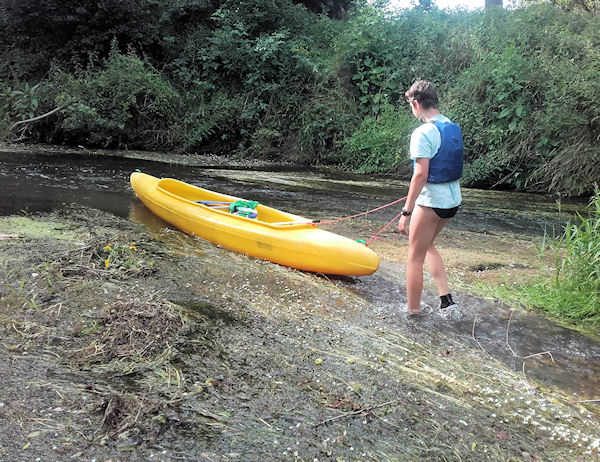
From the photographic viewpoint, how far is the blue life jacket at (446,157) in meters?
3.43

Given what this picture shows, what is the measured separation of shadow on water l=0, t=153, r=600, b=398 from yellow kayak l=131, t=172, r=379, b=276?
0.18 m

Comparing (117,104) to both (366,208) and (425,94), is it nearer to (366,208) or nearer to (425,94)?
(366,208)

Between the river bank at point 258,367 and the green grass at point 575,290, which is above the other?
the green grass at point 575,290

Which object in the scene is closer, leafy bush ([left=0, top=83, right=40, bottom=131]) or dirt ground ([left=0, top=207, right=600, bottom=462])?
dirt ground ([left=0, top=207, right=600, bottom=462])

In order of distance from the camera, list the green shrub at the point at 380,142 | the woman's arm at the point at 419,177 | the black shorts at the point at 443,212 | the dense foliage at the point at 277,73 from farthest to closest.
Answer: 1. the green shrub at the point at 380,142
2. the dense foliage at the point at 277,73
3. the black shorts at the point at 443,212
4. the woman's arm at the point at 419,177

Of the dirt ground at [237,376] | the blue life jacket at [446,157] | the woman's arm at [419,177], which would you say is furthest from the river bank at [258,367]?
the blue life jacket at [446,157]

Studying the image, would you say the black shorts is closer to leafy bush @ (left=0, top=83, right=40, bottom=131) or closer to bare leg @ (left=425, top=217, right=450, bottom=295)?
bare leg @ (left=425, top=217, right=450, bottom=295)

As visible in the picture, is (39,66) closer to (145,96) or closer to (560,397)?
(145,96)

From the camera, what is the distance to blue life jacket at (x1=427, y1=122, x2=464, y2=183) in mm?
3426

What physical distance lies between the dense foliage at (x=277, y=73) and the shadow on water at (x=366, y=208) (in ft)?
5.18

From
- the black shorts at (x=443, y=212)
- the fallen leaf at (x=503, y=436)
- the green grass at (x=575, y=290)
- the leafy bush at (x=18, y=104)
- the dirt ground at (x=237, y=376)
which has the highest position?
the leafy bush at (x=18, y=104)

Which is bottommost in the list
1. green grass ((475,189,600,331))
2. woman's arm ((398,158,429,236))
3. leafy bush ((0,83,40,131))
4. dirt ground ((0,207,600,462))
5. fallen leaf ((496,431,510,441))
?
fallen leaf ((496,431,510,441))

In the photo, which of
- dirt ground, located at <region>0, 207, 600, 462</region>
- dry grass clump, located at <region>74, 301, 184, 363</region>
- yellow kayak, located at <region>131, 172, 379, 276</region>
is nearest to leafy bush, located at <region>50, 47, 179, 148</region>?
yellow kayak, located at <region>131, 172, 379, 276</region>

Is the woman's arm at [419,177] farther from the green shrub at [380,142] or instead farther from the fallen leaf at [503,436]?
the green shrub at [380,142]
